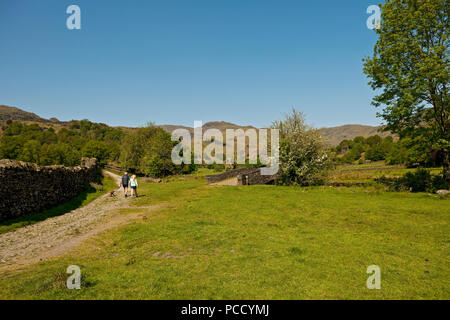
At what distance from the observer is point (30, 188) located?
47.3 feet

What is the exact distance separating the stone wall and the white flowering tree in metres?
22.6

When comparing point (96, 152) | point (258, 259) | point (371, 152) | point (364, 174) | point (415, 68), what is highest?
point (415, 68)

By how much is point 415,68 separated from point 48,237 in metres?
27.7

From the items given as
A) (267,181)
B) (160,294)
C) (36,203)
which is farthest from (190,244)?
(267,181)

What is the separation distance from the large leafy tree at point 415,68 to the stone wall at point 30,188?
1118 inches

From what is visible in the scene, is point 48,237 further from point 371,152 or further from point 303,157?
point 371,152

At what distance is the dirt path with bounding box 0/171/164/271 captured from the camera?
24.7 ft

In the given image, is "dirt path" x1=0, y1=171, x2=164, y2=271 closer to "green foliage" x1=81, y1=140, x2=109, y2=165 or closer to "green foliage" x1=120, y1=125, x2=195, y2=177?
"green foliage" x1=120, y1=125, x2=195, y2=177

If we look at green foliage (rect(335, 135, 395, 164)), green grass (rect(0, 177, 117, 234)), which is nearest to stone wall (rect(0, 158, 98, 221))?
green grass (rect(0, 177, 117, 234))

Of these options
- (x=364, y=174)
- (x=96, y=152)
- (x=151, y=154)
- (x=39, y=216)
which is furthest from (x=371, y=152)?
(x=39, y=216)

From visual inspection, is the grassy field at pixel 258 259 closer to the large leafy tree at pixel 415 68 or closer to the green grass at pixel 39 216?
the green grass at pixel 39 216
